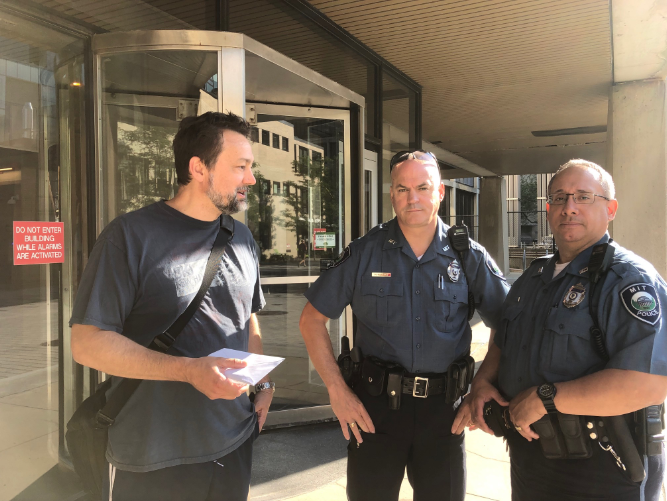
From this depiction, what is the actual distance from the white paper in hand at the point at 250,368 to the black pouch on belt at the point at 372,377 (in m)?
0.70

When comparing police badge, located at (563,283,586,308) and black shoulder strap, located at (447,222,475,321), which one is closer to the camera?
police badge, located at (563,283,586,308)

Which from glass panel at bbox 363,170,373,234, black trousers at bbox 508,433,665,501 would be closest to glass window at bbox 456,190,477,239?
glass panel at bbox 363,170,373,234

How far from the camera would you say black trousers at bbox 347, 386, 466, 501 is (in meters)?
2.06

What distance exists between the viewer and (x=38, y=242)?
294 centimetres

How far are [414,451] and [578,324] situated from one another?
0.86m

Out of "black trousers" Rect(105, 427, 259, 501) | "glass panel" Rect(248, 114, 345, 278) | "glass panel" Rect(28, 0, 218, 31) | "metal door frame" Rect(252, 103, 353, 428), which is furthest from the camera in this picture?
"glass panel" Rect(248, 114, 345, 278)

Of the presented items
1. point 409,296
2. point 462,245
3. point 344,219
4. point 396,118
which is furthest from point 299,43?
point 409,296

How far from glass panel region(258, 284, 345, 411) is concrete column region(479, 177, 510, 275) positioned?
50.3 ft

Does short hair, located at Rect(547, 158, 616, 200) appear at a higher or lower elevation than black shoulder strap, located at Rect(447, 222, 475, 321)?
higher

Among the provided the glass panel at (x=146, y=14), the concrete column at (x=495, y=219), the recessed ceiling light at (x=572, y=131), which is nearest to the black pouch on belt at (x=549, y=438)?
the glass panel at (x=146, y=14)

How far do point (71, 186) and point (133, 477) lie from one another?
85.9 inches

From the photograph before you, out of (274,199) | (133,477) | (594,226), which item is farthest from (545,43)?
(133,477)

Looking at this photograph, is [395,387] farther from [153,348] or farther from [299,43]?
[299,43]

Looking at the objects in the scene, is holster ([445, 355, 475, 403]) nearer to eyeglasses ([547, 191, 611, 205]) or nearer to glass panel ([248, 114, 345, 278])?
eyeglasses ([547, 191, 611, 205])
